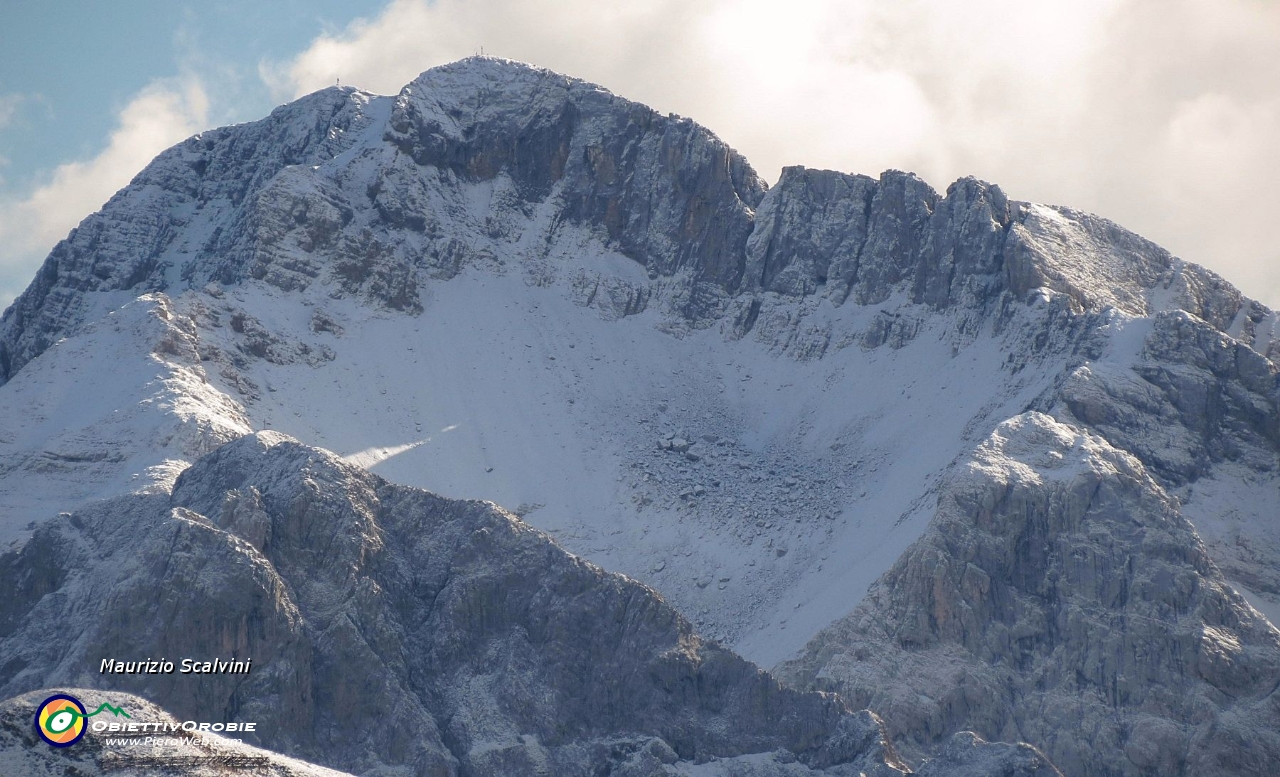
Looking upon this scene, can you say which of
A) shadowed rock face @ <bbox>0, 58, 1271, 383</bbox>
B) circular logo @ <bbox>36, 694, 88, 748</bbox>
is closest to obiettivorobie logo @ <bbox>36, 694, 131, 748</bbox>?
circular logo @ <bbox>36, 694, 88, 748</bbox>

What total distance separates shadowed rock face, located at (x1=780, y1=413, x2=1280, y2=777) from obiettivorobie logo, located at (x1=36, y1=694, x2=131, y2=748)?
197 feet

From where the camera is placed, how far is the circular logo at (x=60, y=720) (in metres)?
76.6

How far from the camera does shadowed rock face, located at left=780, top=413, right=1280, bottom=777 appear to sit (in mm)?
126250

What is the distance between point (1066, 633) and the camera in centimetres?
13262

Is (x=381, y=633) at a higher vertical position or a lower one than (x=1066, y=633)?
lower

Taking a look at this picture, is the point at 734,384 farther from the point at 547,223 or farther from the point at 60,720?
the point at 60,720

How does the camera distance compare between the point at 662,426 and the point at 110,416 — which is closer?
the point at 110,416

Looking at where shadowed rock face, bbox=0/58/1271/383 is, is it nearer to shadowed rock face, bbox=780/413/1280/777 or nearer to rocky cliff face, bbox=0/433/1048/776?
shadowed rock face, bbox=780/413/1280/777

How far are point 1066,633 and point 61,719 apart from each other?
72.9m

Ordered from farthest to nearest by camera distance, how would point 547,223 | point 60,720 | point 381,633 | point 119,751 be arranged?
point 547,223 < point 381,633 < point 60,720 < point 119,751

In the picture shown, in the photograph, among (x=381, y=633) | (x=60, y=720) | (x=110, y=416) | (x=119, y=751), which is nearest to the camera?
(x=119, y=751)

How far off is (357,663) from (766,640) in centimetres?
3396

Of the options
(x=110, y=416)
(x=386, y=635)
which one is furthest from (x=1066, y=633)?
(x=110, y=416)

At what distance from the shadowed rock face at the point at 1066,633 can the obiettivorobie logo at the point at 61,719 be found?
59929 mm
